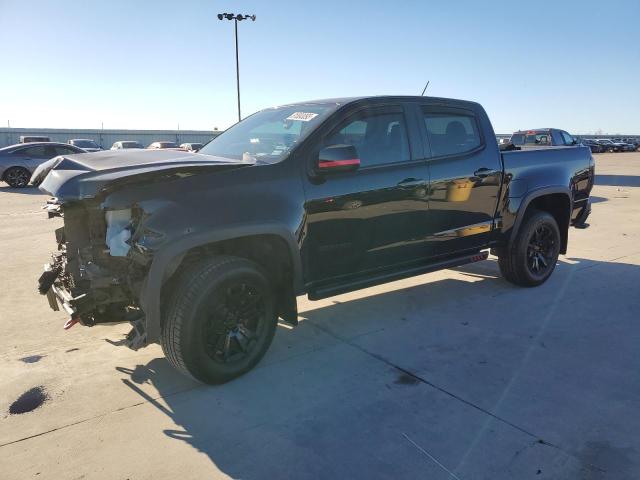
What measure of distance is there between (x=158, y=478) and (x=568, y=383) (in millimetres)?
2691

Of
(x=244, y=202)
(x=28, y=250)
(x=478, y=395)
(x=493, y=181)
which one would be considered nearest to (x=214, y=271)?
(x=244, y=202)

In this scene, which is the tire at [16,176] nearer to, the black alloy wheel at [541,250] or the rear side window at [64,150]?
the rear side window at [64,150]

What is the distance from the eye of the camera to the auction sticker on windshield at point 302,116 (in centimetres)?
399

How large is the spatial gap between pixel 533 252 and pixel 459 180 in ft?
5.41

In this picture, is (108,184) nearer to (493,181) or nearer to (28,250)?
(493,181)

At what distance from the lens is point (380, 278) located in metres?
4.18

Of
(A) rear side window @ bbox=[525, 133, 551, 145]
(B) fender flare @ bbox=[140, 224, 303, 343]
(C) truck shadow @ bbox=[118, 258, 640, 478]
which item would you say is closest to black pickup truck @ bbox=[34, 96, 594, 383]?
(B) fender flare @ bbox=[140, 224, 303, 343]

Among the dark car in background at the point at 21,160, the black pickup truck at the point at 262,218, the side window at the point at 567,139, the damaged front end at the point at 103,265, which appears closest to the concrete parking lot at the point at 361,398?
the black pickup truck at the point at 262,218

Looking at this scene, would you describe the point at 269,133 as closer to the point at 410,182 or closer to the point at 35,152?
the point at 410,182

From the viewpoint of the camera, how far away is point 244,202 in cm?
333

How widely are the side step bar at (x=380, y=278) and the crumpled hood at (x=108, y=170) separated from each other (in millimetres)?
1127

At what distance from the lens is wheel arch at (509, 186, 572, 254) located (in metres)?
5.33

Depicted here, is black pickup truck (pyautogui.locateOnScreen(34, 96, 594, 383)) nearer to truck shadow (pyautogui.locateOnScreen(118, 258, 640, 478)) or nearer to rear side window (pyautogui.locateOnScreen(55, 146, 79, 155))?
truck shadow (pyautogui.locateOnScreen(118, 258, 640, 478))

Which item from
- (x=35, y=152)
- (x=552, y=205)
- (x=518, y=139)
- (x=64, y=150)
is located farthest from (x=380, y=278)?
(x=35, y=152)
